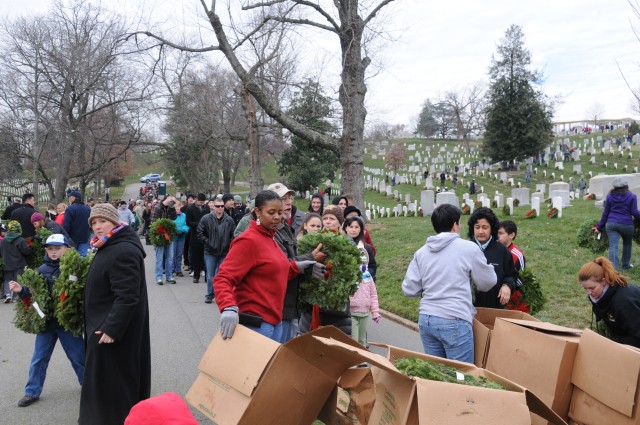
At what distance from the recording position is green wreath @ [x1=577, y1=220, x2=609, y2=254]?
10281mm

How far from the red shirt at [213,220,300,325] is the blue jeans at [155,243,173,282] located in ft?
31.3

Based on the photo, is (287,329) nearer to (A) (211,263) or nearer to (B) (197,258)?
(A) (211,263)

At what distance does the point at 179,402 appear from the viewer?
235cm

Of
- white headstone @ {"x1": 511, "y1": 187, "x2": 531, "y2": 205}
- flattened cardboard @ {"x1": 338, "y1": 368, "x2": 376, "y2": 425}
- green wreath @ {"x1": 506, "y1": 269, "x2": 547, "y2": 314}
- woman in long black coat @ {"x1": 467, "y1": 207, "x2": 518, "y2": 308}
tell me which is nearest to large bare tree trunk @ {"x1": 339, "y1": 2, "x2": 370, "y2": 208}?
white headstone @ {"x1": 511, "y1": 187, "x2": 531, "y2": 205}

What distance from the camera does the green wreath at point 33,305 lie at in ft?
17.8

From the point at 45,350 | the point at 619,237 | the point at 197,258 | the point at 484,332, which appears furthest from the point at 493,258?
the point at 197,258

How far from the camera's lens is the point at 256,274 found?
4121 mm

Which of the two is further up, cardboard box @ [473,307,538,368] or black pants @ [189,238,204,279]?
cardboard box @ [473,307,538,368]

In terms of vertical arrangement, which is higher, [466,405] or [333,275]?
[333,275]

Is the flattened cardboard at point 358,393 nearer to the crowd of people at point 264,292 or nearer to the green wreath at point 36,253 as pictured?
the crowd of people at point 264,292

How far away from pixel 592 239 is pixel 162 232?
9.45 meters

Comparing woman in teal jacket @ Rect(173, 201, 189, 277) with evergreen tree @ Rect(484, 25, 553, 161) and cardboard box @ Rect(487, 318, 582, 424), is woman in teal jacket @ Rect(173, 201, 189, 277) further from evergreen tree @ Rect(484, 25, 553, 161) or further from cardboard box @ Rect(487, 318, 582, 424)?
evergreen tree @ Rect(484, 25, 553, 161)

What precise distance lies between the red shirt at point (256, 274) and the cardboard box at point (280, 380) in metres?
0.58

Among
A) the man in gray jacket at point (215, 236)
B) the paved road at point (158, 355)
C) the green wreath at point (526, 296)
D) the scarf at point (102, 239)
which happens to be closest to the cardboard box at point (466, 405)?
the green wreath at point (526, 296)
